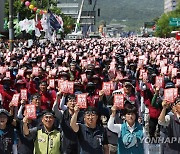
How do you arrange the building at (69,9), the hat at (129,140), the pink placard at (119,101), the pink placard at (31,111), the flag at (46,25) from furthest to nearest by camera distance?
the building at (69,9) → the flag at (46,25) → the pink placard at (119,101) → the pink placard at (31,111) → the hat at (129,140)

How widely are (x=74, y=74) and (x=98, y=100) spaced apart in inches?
188

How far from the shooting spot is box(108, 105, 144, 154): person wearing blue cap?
5898 mm

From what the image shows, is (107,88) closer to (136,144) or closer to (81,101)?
(81,101)

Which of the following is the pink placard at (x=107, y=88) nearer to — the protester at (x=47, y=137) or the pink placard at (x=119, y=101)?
the pink placard at (x=119, y=101)

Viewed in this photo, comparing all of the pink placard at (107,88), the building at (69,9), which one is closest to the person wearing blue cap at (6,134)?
the pink placard at (107,88)

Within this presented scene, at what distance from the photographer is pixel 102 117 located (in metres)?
7.39

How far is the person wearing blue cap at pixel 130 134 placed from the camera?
5.90 meters

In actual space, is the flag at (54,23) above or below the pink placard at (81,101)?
above

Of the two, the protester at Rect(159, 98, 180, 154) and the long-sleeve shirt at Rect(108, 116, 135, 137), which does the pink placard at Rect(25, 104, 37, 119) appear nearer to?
the long-sleeve shirt at Rect(108, 116, 135, 137)

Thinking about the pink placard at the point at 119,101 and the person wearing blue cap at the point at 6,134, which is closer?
the person wearing blue cap at the point at 6,134

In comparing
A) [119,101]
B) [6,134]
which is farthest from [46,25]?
[6,134]

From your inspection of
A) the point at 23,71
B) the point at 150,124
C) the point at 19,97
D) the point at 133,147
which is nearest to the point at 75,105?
the point at 133,147

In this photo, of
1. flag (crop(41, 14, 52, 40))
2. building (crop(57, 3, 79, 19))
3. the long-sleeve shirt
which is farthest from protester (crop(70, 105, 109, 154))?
building (crop(57, 3, 79, 19))

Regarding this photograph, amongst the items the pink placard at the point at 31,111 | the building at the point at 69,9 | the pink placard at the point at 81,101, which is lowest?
the pink placard at the point at 31,111
